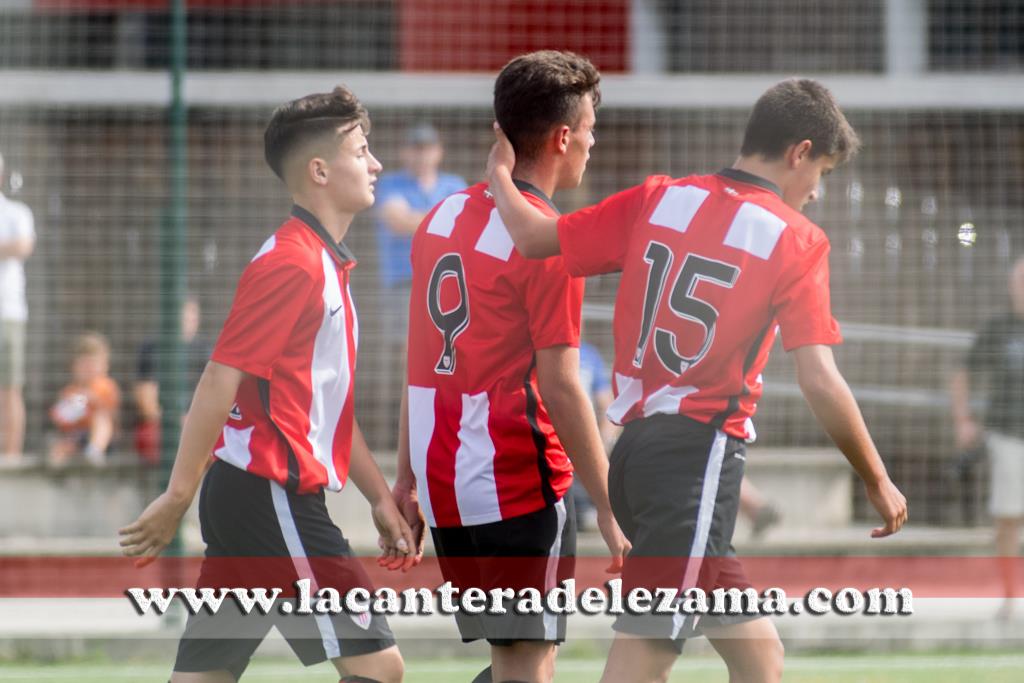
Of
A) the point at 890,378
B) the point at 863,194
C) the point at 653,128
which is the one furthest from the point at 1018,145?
the point at 653,128

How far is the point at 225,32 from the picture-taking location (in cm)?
980

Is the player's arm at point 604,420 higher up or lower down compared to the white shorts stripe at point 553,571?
lower down

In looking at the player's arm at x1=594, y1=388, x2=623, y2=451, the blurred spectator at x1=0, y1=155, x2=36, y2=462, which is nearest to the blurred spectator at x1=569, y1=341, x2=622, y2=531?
the player's arm at x1=594, y1=388, x2=623, y2=451

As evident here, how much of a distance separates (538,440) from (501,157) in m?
0.69

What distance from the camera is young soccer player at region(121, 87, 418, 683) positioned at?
12.5ft

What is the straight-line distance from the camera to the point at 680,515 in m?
3.63

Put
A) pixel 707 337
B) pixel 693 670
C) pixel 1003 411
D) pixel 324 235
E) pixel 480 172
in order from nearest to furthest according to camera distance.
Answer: pixel 707 337, pixel 324 235, pixel 693 670, pixel 1003 411, pixel 480 172

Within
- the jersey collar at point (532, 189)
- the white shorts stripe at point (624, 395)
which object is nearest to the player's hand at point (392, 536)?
the white shorts stripe at point (624, 395)

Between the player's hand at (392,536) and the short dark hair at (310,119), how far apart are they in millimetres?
944

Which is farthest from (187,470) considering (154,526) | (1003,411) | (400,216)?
(1003,411)

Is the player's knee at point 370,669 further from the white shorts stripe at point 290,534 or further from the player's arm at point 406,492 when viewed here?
the player's arm at point 406,492

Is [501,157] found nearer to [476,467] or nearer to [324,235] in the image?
[324,235]

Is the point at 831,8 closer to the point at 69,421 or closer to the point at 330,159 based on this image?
the point at 69,421

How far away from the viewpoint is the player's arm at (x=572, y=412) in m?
3.75
